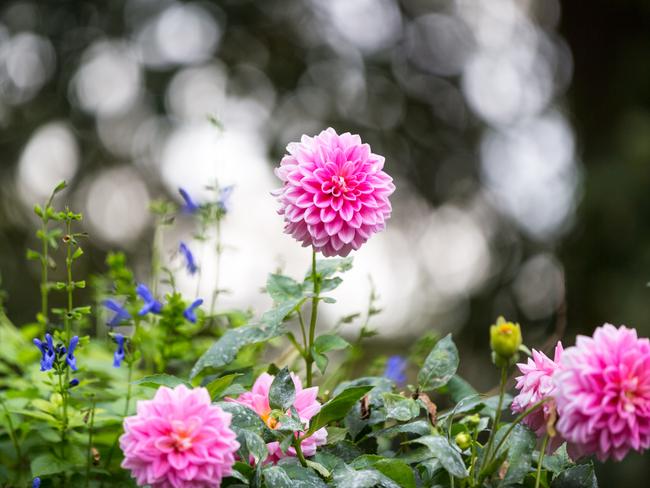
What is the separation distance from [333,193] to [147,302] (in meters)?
0.36

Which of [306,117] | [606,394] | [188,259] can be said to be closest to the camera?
[606,394]

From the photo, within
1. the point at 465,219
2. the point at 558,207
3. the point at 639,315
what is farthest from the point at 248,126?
the point at 639,315

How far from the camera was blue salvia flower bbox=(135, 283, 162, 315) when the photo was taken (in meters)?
1.00

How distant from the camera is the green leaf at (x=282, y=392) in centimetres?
77

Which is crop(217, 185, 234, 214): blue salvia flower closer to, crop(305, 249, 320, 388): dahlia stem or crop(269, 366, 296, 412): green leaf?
crop(305, 249, 320, 388): dahlia stem

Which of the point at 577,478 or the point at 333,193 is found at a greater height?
the point at 333,193

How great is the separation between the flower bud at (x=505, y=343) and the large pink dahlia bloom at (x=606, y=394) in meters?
0.04

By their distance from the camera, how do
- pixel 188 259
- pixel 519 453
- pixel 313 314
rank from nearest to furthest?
pixel 519 453 < pixel 313 314 < pixel 188 259

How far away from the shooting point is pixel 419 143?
5.32m

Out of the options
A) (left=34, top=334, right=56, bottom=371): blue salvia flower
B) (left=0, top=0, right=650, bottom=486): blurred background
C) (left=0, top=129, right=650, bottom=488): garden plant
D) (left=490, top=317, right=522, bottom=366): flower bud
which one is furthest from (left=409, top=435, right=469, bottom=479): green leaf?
(left=0, top=0, right=650, bottom=486): blurred background

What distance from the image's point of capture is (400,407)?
0.82 meters

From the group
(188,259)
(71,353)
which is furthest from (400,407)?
(188,259)

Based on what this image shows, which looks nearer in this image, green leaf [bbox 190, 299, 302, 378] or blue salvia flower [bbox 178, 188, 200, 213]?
green leaf [bbox 190, 299, 302, 378]

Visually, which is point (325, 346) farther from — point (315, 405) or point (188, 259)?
point (188, 259)
